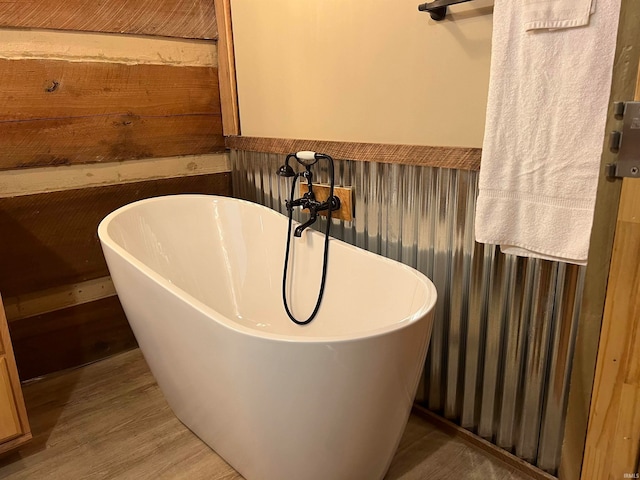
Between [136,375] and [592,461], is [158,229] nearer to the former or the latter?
[136,375]

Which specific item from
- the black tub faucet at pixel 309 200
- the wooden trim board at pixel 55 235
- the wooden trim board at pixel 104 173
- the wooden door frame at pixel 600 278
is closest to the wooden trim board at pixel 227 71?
the wooden trim board at pixel 104 173

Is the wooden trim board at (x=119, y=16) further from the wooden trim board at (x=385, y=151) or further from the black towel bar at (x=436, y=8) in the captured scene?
the black towel bar at (x=436, y=8)

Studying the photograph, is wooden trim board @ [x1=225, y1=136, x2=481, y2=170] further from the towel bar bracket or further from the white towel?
the towel bar bracket

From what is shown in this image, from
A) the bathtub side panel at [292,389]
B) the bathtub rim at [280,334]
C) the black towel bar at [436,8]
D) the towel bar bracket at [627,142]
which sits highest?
the black towel bar at [436,8]

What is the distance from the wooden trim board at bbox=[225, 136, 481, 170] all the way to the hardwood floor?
952 millimetres

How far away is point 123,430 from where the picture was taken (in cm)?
177

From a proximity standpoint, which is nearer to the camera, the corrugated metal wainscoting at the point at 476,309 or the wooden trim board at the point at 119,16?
the corrugated metal wainscoting at the point at 476,309

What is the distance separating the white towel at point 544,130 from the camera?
108cm

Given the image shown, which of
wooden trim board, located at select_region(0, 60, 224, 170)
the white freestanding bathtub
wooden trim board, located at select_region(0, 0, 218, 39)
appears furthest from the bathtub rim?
wooden trim board, located at select_region(0, 0, 218, 39)

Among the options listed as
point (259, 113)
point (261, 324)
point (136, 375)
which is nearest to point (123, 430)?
point (136, 375)

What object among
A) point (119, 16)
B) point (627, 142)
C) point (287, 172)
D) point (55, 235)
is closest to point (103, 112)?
point (119, 16)

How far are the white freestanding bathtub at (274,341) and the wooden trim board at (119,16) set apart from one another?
77 cm

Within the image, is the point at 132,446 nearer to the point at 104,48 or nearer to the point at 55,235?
the point at 55,235

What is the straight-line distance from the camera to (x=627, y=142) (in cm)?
76
